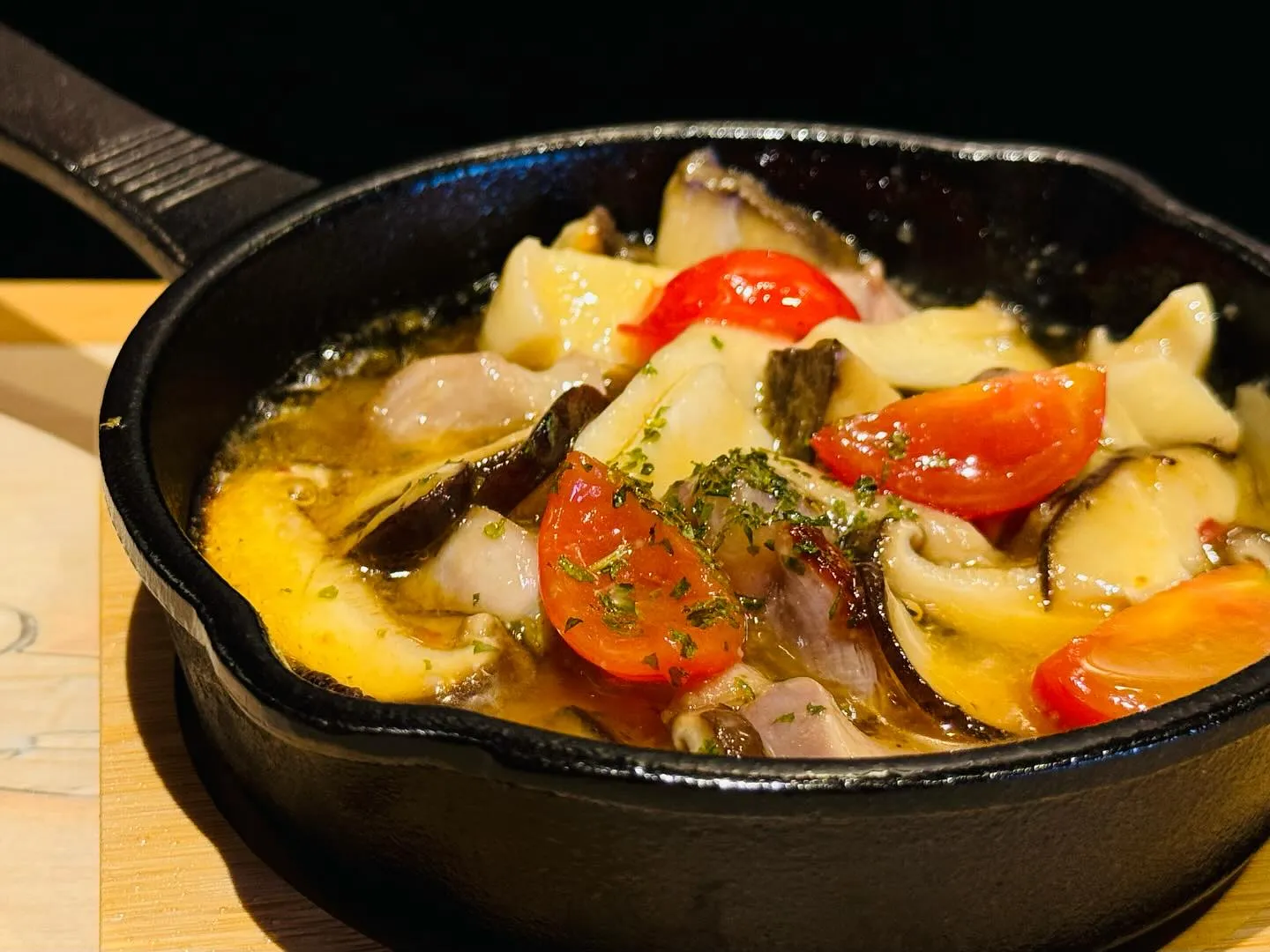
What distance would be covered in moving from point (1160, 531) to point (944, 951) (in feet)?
2.81

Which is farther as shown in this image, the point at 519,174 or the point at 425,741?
the point at 519,174

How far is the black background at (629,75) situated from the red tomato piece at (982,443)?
3.04 meters

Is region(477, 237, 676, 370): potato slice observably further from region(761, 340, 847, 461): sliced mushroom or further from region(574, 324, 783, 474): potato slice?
region(761, 340, 847, 461): sliced mushroom

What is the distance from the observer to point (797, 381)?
2262 mm

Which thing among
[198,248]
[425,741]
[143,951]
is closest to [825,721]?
[425,741]

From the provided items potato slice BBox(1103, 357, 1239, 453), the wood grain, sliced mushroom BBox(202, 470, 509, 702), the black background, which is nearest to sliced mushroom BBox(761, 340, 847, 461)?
potato slice BBox(1103, 357, 1239, 453)

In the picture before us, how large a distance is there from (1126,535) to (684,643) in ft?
2.62

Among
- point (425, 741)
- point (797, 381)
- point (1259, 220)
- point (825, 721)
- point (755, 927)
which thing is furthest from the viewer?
point (1259, 220)

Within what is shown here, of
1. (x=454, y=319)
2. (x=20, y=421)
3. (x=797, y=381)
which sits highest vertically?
(x=797, y=381)

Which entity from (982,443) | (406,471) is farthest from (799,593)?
(406,471)

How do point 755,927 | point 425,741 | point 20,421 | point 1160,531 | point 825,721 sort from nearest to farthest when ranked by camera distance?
point 425,741
point 755,927
point 825,721
point 1160,531
point 20,421

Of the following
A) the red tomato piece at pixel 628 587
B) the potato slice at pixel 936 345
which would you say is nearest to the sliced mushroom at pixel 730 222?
the potato slice at pixel 936 345

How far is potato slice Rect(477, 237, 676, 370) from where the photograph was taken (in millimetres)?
2559

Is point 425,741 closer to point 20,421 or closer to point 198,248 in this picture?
point 198,248
